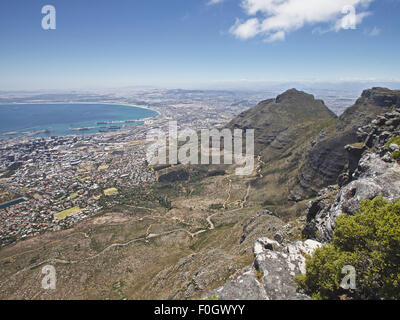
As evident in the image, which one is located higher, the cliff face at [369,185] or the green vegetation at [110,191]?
the cliff face at [369,185]

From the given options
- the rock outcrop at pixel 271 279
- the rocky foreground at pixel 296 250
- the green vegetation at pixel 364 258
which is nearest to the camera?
the green vegetation at pixel 364 258

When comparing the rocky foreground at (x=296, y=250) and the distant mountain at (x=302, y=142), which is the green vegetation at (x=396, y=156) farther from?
the distant mountain at (x=302, y=142)

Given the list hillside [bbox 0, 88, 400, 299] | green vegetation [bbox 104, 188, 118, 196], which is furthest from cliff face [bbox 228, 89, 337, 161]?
green vegetation [bbox 104, 188, 118, 196]

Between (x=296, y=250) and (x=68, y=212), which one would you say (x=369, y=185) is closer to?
(x=296, y=250)

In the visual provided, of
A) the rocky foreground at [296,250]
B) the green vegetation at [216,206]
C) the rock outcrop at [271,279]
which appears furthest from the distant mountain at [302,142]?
the rock outcrop at [271,279]

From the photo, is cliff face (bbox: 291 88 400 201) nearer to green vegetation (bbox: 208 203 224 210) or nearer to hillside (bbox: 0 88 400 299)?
hillside (bbox: 0 88 400 299)

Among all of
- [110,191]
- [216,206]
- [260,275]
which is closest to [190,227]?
[216,206]
